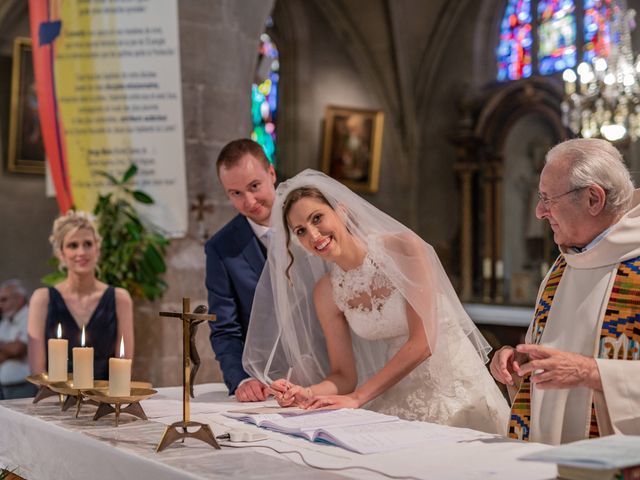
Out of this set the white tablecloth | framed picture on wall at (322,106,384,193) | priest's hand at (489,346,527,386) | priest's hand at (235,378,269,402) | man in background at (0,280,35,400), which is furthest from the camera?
framed picture on wall at (322,106,384,193)

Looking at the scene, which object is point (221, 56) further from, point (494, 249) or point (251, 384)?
point (494, 249)

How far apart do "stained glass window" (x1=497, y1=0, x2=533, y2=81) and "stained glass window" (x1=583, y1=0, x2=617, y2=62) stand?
1.02 meters

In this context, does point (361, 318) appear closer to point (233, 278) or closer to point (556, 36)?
point (233, 278)

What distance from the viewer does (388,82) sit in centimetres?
1489

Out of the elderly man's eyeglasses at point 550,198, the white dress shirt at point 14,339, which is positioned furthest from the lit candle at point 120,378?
the white dress shirt at point 14,339

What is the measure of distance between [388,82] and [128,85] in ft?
31.2

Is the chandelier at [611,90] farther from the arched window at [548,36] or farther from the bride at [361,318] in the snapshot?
the bride at [361,318]

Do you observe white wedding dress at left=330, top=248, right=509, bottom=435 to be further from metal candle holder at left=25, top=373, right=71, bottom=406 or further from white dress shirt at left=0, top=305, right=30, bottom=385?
white dress shirt at left=0, top=305, right=30, bottom=385

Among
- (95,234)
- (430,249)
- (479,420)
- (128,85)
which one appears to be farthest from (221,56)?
(479,420)

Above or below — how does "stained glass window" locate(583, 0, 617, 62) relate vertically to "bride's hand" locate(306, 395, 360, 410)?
above

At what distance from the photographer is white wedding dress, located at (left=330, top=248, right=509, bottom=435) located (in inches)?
145

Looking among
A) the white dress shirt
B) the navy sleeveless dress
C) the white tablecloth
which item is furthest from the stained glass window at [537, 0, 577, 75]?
the white tablecloth

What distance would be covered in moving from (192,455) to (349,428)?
53 cm

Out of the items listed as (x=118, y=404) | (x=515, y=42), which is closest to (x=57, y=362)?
(x=118, y=404)
